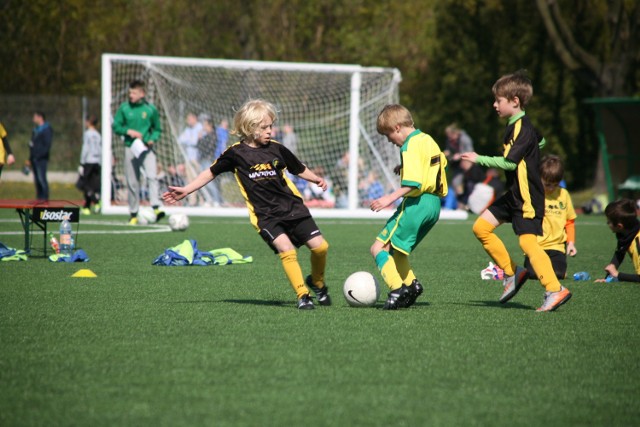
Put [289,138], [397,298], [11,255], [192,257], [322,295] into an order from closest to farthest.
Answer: [397,298]
[322,295]
[192,257]
[11,255]
[289,138]

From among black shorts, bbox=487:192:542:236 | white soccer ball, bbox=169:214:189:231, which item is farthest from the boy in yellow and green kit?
white soccer ball, bbox=169:214:189:231

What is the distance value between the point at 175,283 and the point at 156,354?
11.1ft

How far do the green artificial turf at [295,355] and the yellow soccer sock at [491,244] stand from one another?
1.05ft

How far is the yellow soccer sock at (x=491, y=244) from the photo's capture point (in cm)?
744

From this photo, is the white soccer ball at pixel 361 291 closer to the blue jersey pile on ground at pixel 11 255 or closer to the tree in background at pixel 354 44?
the blue jersey pile on ground at pixel 11 255

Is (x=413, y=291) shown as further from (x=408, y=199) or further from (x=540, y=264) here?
(x=540, y=264)

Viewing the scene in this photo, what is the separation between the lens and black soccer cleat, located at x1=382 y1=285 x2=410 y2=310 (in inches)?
283

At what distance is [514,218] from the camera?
7.32 m

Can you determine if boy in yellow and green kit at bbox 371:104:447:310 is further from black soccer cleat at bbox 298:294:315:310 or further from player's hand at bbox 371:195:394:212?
black soccer cleat at bbox 298:294:315:310

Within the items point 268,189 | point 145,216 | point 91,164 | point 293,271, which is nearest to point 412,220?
point 293,271

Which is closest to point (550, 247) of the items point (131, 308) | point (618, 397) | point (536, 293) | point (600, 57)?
point (536, 293)

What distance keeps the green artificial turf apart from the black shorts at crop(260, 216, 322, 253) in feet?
1.71

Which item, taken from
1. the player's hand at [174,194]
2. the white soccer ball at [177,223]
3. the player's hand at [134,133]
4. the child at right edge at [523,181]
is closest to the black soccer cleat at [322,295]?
the player's hand at [174,194]

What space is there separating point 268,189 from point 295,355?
2.15m
